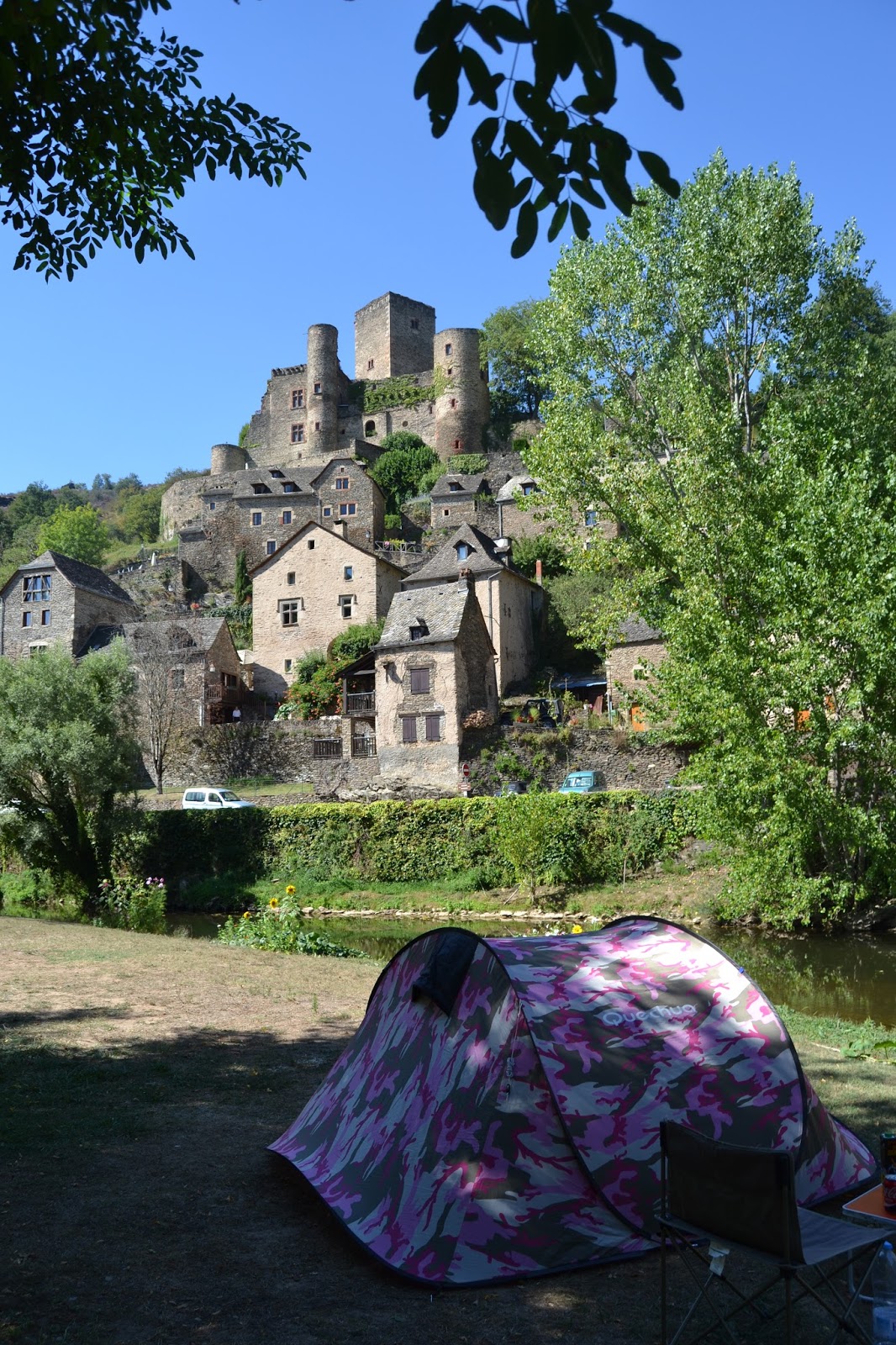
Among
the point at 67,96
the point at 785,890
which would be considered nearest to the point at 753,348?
the point at 785,890

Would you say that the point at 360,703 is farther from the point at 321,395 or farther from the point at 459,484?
the point at 321,395

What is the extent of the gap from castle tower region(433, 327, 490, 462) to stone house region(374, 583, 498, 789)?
3656 centimetres

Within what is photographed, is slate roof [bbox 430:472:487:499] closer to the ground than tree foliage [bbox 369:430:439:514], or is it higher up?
closer to the ground

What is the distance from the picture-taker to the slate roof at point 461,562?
4406cm

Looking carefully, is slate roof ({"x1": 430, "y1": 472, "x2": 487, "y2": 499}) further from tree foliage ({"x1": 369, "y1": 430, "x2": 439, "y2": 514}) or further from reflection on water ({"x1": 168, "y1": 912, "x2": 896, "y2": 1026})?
reflection on water ({"x1": 168, "y1": 912, "x2": 896, "y2": 1026})

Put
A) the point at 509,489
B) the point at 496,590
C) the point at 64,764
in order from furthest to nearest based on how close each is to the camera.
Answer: the point at 509,489 → the point at 496,590 → the point at 64,764

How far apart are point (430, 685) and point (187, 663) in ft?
49.3

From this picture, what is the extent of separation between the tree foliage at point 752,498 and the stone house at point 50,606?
32.9 meters

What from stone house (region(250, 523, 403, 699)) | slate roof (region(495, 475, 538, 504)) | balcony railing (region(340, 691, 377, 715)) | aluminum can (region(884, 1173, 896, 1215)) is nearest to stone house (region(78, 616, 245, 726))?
stone house (region(250, 523, 403, 699))

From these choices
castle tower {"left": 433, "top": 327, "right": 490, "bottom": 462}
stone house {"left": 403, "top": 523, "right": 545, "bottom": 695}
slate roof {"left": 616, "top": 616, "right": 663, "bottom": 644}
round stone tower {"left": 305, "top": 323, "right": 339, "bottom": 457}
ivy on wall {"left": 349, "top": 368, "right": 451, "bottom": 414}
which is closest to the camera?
slate roof {"left": 616, "top": 616, "right": 663, "bottom": 644}

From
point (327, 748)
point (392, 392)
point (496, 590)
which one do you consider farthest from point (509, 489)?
point (392, 392)

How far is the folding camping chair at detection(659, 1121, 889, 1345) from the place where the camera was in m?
3.55

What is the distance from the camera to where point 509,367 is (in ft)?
250

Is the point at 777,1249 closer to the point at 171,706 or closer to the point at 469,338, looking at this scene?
the point at 171,706
